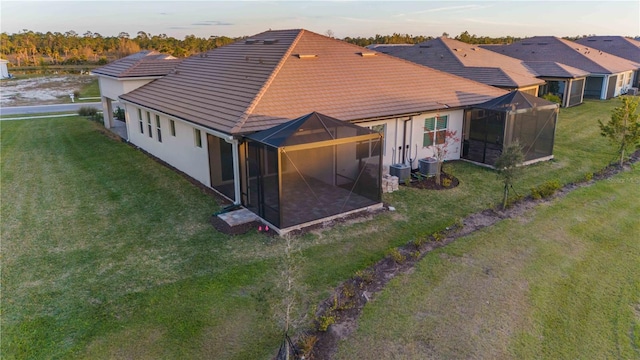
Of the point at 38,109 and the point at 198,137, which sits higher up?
the point at 198,137

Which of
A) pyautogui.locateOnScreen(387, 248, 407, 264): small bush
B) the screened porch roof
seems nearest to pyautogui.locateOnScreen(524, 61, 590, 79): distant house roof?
the screened porch roof

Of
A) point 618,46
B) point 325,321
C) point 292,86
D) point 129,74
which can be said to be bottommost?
point 325,321

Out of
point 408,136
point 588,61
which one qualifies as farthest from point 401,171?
point 588,61

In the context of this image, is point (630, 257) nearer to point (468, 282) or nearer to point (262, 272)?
point (468, 282)

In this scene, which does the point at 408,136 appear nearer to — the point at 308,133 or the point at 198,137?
the point at 308,133

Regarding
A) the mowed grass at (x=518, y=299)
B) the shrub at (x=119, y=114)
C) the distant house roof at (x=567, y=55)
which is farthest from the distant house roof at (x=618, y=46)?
the shrub at (x=119, y=114)

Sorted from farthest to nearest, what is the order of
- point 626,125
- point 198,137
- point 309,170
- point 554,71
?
point 554,71
point 626,125
point 198,137
point 309,170
